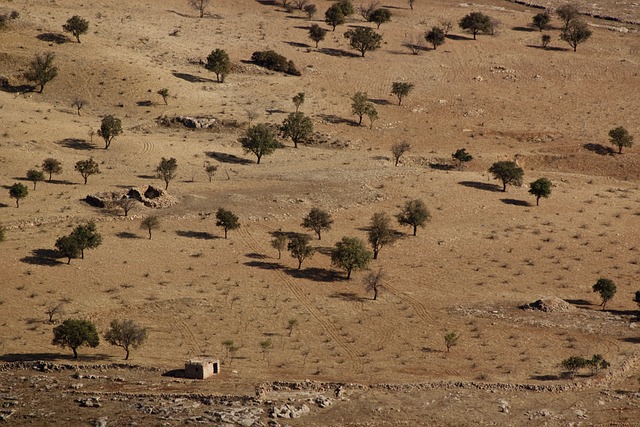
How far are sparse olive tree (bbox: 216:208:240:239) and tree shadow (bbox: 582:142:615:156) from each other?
39866 mm

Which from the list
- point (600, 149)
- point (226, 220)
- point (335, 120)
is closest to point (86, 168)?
point (226, 220)

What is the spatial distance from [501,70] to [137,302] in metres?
65.4

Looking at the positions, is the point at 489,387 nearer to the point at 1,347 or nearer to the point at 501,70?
the point at 1,347

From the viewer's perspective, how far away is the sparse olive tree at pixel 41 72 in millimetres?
105562

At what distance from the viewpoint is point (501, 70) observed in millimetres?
121062

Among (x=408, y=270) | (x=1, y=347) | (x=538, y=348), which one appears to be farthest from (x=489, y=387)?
(x=1, y=347)

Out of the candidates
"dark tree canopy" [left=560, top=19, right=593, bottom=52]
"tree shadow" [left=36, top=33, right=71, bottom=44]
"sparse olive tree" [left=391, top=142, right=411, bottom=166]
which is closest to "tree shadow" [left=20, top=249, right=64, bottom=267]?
"sparse olive tree" [left=391, top=142, right=411, bottom=166]

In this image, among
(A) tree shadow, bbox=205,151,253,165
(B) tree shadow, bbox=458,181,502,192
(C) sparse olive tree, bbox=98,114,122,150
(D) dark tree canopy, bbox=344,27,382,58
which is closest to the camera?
(B) tree shadow, bbox=458,181,502,192

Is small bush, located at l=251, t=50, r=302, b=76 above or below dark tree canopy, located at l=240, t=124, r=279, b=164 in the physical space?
above

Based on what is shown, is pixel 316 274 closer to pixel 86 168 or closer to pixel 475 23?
pixel 86 168

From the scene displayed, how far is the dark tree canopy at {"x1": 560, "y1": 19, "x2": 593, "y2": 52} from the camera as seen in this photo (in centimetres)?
12888

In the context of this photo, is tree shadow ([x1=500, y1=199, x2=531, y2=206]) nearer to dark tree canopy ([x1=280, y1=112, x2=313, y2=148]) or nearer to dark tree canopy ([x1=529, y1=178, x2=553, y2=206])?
dark tree canopy ([x1=529, y1=178, x2=553, y2=206])

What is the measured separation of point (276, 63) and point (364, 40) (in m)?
11.4

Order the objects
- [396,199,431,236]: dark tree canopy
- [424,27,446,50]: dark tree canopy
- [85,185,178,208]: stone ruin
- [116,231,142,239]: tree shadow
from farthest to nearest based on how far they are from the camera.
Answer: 1. [424,27,446,50]: dark tree canopy
2. [85,185,178,208]: stone ruin
3. [396,199,431,236]: dark tree canopy
4. [116,231,142,239]: tree shadow
